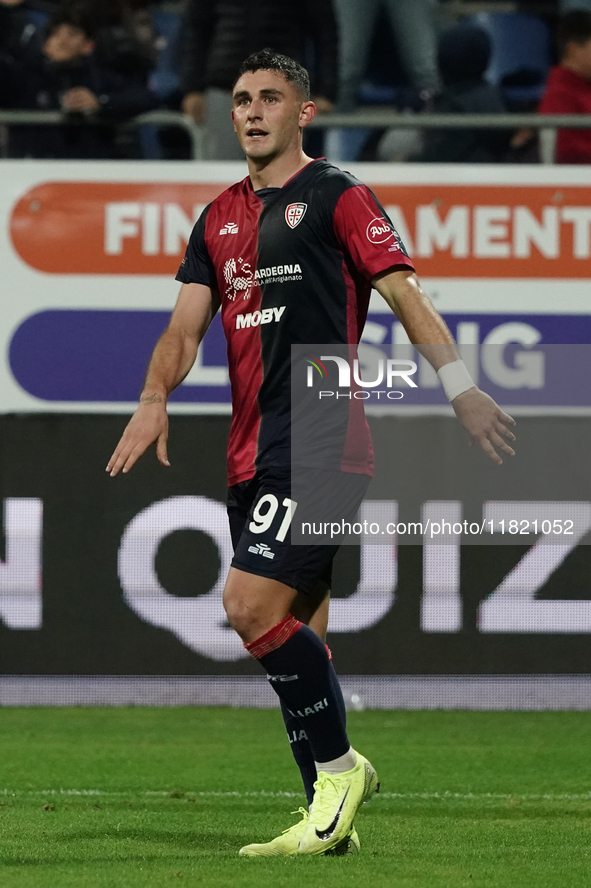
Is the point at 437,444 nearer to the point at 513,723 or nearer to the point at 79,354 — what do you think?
the point at 513,723

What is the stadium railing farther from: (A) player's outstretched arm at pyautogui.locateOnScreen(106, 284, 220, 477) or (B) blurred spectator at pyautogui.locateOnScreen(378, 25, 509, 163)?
(A) player's outstretched arm at pyautogui.locateOnScreen(106, 284, 220, 477)

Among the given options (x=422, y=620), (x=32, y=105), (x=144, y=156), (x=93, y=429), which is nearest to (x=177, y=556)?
(x=93, y=429)

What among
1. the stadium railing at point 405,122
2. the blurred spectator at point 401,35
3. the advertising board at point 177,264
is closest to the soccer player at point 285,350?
the advertising board at point 177,264

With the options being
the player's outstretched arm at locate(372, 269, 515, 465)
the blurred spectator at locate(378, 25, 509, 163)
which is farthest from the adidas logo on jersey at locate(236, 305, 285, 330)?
the blurred spectator at locate(378, 25, 509, 163)

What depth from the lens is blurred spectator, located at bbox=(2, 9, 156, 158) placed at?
28.2ft

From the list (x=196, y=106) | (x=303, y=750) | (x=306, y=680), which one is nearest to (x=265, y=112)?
(x=306, y=680)

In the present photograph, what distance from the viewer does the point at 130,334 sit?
317 inches

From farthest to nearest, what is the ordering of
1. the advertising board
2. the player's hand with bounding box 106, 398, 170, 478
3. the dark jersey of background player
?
the advertising board → the dark jersey of background player → the player's hand with bounding box 106, 398, 170, 478

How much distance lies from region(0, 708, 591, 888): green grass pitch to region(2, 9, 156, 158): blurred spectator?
11.0 ft

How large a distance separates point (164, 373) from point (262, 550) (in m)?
0.64

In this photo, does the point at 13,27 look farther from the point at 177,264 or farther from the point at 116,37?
the point at 177,264

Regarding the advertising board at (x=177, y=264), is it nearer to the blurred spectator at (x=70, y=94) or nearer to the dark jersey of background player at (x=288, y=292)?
the blurred spectator at (x=70, y=94)

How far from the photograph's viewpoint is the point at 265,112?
13.7 ft

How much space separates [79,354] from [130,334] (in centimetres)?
31
